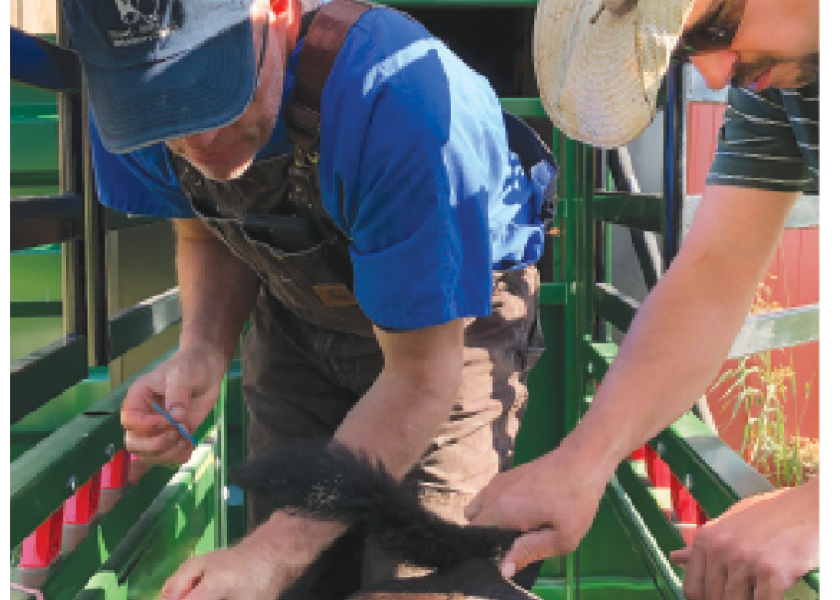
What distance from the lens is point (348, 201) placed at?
1.38 m

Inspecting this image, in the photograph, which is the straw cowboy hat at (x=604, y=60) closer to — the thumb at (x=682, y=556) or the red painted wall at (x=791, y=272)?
the thumb at (x=682, y=556)

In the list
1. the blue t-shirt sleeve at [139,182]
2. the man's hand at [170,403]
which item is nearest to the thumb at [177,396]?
the man's hand at [170,403]

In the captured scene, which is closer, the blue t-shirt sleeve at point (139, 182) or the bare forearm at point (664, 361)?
the bare forearm at point (664, 361)

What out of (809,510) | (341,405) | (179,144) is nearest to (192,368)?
(341,405)

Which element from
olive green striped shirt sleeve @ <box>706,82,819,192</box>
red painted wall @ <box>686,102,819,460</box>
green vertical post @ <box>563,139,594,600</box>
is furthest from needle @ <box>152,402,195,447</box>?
red painted wall @ <box>686,102,819,460</box>

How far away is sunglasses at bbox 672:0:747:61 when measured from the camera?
1.10 metres

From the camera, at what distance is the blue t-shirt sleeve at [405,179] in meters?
1.30

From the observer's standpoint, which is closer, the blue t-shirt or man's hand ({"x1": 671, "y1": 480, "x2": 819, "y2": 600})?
man's hand ({"x1": 671, "y1": 480, "x2": 819, "y2": 600})

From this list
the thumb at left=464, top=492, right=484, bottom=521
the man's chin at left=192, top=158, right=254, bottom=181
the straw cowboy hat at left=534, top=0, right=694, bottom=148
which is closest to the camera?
the straw cowboy hat at left=534, top=0, right=694, bottom=148

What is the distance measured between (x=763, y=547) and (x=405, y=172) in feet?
2.23

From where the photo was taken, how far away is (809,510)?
1.07m

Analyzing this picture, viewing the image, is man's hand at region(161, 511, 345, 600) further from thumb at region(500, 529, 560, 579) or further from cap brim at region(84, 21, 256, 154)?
cap brim at region(84, 21, 256, 154)

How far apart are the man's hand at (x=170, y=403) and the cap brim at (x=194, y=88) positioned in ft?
2.17

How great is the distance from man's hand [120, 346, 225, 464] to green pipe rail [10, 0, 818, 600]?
0.07 meters
